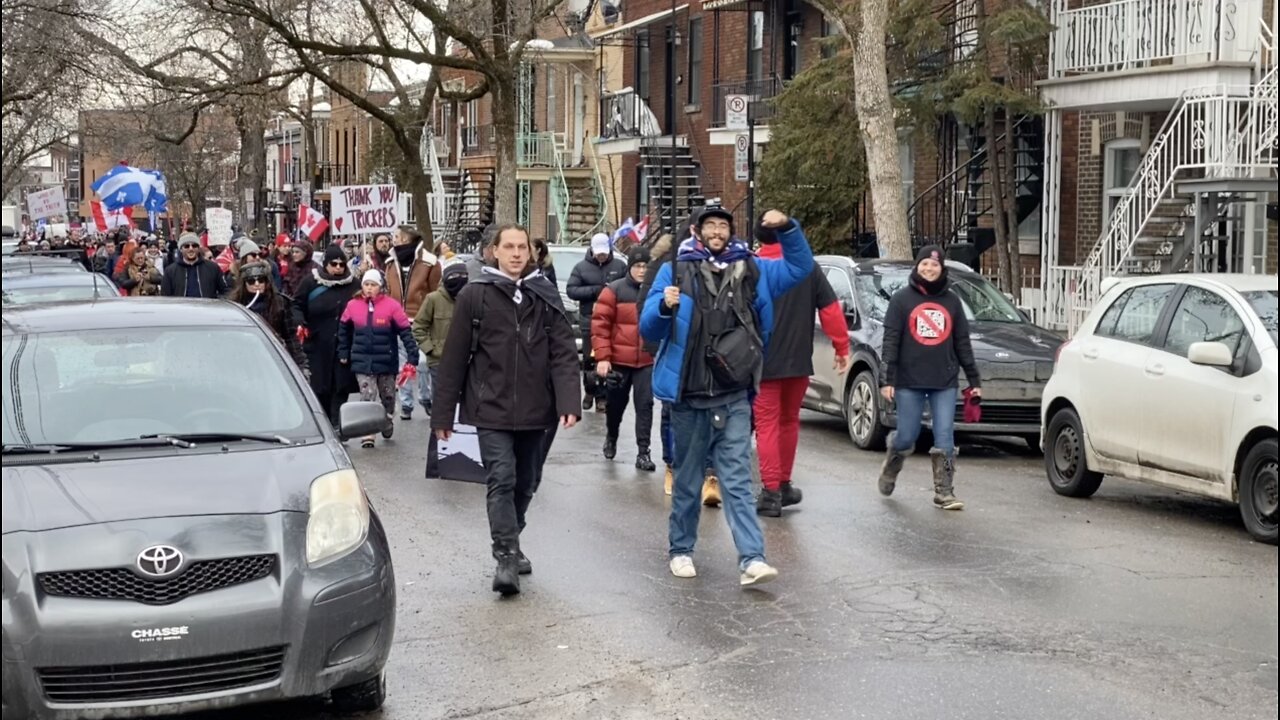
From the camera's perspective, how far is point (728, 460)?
8.61 m

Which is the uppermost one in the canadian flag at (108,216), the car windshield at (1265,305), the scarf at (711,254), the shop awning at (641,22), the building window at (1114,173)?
the shop awning at (641,22)

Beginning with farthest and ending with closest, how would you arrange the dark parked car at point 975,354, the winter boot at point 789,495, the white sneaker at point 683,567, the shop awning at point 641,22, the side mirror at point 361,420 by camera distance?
the shop awning at point 641,22 < the dark parked car at point 975,354 < the winter boot at point 789,495 < the white sneaker at point 683,567 < the side mirror at point 361,420

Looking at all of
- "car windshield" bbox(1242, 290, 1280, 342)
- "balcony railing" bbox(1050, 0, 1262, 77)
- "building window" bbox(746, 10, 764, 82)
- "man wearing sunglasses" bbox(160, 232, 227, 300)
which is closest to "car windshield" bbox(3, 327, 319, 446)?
"car windshield" bbox(1242, 290, 1280, 342)

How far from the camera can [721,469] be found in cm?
864

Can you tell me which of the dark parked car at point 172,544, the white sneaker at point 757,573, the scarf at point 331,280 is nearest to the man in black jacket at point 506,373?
the white sneaker at point 757,573

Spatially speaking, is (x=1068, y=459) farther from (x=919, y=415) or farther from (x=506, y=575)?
(x=506, y=575)

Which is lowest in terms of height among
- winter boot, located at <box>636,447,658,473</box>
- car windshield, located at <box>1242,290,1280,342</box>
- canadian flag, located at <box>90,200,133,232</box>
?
winter boot, located at <box>636,447,658,473</box>

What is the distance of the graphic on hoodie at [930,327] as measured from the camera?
36.4ft

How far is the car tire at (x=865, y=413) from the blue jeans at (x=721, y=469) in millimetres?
5676

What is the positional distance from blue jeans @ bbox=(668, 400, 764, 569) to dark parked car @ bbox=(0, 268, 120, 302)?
7.90 metres

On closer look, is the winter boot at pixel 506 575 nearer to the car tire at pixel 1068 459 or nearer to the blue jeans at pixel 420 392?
the car tire at pixel 1068 459

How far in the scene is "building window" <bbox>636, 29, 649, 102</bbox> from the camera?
42094 millimetres

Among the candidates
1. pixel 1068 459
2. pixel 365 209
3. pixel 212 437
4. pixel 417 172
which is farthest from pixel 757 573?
pixel 417 172

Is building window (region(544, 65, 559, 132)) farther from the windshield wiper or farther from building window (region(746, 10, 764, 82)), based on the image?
the windshield wiper
